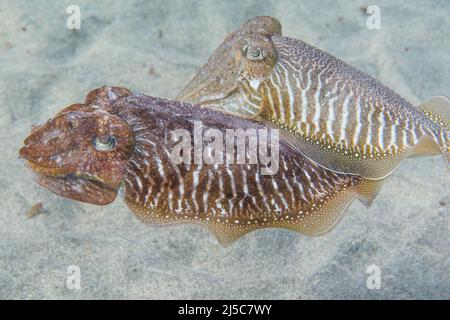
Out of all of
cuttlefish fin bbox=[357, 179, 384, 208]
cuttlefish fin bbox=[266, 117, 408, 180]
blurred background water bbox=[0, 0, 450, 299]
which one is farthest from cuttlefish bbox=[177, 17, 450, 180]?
blurred background water bbox=[0, 0, 450, 299]

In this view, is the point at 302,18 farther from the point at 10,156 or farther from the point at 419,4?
the point at 10,156

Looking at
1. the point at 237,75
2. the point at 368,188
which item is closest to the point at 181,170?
the point at 237,75

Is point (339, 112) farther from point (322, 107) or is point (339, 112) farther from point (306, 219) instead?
point (306, 219)

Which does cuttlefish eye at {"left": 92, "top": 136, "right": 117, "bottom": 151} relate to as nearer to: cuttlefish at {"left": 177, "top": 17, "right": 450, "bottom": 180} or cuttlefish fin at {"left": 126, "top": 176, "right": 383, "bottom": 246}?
cuttlefish fin at {"left": 126, "top": 176, "right": 383, "bottom": 246}

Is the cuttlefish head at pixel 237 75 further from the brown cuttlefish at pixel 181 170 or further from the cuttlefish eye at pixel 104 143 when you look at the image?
the cuttlefish eye at pixel 104 143


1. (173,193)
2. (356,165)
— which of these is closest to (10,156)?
(173,193)
